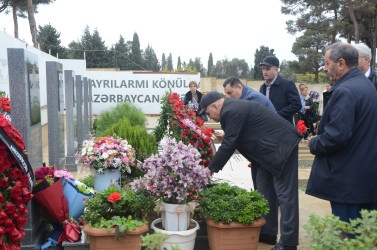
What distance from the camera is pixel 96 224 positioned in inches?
112

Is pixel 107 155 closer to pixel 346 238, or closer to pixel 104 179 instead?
pixel 104 179

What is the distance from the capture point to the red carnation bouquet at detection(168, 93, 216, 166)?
452 cm

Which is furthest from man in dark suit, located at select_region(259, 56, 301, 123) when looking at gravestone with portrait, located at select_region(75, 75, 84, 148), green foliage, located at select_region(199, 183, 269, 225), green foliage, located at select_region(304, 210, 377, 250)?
gravestone with portrait, located at select_region(75, 75, 84, 148)

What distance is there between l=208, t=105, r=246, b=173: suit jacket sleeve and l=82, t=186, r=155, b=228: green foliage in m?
0.67

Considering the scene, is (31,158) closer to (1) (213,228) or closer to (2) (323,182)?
(1) (213,228)

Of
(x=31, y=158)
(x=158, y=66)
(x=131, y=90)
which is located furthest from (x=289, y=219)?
(x=158, y=66)

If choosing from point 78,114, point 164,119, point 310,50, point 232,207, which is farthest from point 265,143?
point 310,50

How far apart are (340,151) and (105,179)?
9.72 ft

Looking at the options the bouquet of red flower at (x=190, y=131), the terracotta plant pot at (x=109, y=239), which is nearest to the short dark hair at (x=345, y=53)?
the terracotta plant pot at (x=109, y=239)

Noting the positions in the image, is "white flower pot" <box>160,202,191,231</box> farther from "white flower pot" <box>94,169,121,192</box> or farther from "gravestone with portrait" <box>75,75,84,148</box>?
"gravestone with portrait" <box>75,75,84,148</box>

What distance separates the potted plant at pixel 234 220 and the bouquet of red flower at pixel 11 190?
148 centimetres

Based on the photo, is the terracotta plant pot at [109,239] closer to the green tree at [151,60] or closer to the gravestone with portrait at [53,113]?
the gravestone with portrait at [53,113]

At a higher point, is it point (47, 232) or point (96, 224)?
point (96, 224)

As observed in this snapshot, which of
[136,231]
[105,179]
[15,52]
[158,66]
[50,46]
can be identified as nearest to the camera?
[136,231]
